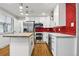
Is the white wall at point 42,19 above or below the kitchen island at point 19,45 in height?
above

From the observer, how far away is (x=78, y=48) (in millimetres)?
3932

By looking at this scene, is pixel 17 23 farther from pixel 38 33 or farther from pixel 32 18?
pixel 38 33

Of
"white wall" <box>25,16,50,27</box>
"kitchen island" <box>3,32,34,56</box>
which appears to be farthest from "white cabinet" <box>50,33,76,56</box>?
"white wall" <box>25,16,50,27</box>

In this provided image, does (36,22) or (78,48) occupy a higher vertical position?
Result: (36,22)

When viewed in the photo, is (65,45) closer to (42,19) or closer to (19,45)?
(19,45)

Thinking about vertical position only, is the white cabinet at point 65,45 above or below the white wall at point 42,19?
below

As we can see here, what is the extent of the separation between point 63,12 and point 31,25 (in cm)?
532

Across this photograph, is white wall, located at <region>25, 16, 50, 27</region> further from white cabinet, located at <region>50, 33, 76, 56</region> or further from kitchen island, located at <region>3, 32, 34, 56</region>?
kitchen island, located at <region>3, 32, 34, 56</region>

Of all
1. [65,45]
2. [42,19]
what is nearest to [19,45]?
[65,45]

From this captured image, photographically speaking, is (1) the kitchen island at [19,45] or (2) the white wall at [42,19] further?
(2) the white wall at [42,19]

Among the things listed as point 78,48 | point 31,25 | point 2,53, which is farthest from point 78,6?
point 31,25

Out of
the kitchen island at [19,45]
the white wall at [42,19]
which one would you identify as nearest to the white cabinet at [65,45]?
the kitchen island at [19,45]

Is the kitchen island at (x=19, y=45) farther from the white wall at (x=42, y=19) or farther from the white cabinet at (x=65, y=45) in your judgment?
the white wall at (x=42, y=19)

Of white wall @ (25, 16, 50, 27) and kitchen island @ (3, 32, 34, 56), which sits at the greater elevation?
white wall @ (25, 16, 50, 27)
